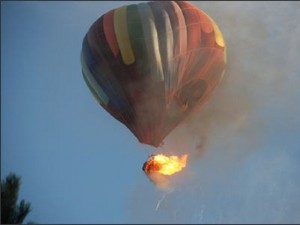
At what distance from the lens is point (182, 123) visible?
24750mm

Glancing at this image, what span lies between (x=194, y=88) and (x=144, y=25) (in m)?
2.73

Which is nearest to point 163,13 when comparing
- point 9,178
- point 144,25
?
point 144,25

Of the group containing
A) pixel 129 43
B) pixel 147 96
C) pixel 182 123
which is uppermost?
pixel 129 43

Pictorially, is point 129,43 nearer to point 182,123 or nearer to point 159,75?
point 159,75

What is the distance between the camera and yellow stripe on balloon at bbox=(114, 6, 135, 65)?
23.2 meters

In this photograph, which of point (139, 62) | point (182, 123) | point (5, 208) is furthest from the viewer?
point (182, 123)

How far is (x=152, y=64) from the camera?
23.1 m

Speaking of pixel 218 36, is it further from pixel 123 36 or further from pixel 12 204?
pixel 12 204

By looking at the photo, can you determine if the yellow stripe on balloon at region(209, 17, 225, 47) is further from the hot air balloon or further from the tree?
the tree

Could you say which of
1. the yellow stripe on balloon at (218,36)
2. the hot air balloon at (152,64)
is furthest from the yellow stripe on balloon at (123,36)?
the yellow stripe on balloon at (218,36)

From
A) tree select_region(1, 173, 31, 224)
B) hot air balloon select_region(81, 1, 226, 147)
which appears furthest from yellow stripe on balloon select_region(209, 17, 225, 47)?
tree select_region(1, 173, 31, 224)

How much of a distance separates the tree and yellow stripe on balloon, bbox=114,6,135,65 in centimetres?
545

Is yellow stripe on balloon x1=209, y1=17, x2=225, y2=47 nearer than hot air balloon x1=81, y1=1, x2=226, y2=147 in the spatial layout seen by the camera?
No

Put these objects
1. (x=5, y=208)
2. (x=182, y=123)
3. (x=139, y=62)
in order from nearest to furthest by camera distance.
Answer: (x=5, y=208) < (x=139, y=62) < (x=182, y=123)
